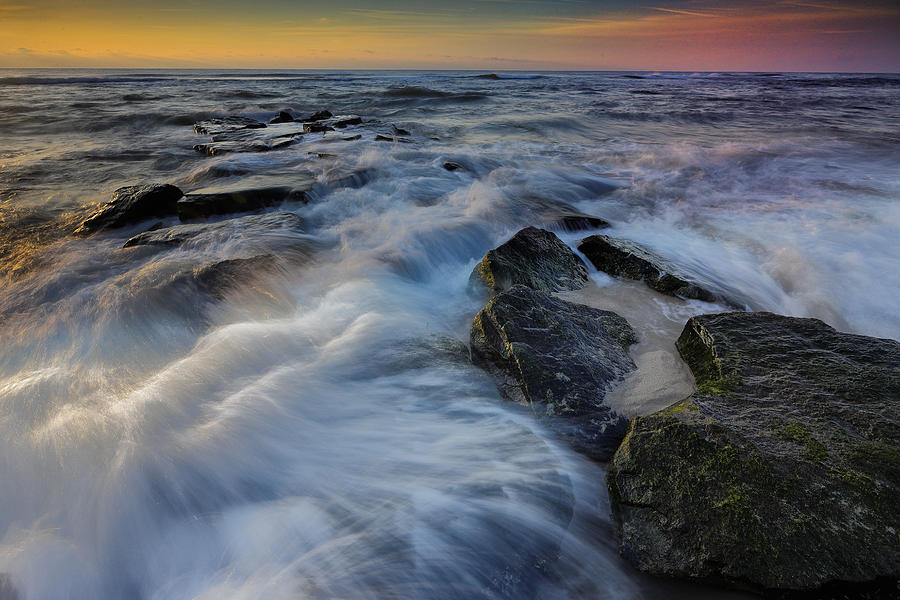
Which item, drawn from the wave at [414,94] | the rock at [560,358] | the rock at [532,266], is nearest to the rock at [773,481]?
the rock at [560,358]

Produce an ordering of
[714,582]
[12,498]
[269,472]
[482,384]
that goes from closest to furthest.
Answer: [714,582] < [12,498] < [269,472] < [482,384]

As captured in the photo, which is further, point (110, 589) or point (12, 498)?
point (12, 498)

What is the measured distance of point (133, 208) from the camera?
558 centimetres

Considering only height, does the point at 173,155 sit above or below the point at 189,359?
above

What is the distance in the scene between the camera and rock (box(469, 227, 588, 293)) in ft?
12.7

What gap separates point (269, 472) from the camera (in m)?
2.29

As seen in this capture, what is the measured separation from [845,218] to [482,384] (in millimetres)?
6771

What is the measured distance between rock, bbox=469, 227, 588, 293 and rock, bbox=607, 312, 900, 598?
5.82ft

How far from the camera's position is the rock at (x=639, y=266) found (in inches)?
161

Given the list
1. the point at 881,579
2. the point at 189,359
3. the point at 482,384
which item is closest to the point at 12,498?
the point at 189,359

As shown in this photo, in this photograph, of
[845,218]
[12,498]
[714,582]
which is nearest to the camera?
[714,582]

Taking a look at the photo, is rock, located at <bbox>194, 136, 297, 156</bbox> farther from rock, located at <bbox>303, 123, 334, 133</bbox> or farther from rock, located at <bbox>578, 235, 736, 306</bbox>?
rock, located at <bbox>578, 235, 736, 306</bbox>

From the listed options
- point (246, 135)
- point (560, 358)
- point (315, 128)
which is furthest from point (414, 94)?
point (560, 358)

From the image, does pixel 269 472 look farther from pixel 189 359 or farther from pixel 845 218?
pixel 845 218
